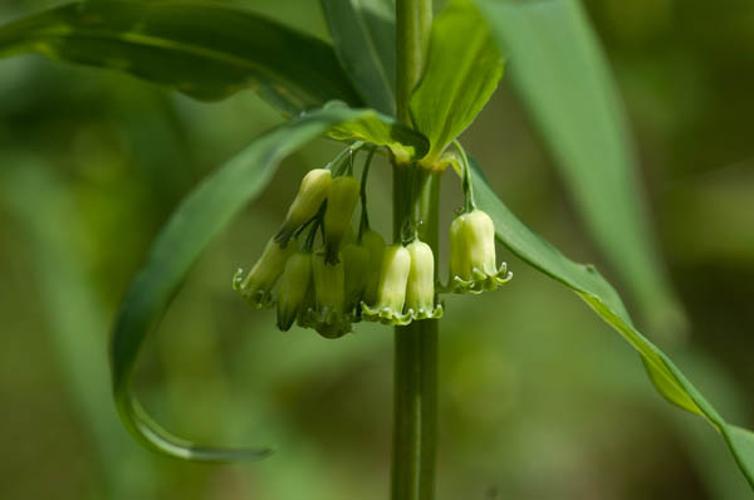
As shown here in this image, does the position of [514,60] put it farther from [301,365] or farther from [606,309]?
[301,365]

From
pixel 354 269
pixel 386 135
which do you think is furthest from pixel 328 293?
pixel 386 135

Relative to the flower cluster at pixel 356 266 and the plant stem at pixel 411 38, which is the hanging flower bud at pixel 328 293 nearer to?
the flower cluster at pixel 356 266

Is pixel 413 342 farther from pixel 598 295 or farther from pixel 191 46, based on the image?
pixel 191 46

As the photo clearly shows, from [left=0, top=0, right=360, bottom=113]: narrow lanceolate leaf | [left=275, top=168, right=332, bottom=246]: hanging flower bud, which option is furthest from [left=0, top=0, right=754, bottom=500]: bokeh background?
[left=275, top=168, right=332, bottom=246]: hanging flower bud

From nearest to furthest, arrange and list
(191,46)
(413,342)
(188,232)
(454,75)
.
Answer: (188,232) < (454,75) < (413,342) < (191,46)

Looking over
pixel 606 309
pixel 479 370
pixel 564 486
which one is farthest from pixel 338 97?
pixel 564 486

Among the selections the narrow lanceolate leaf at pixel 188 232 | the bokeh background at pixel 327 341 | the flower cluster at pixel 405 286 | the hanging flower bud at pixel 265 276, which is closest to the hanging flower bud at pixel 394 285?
the flower cluster at pixel 405 286

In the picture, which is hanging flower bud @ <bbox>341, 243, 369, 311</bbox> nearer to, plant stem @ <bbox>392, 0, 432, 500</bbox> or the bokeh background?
plant stem @ <bbox>392, 0, 432, 500</bbox>
